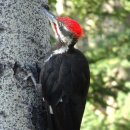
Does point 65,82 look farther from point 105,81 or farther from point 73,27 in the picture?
point 105,81

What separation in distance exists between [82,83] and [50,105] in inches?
11.0

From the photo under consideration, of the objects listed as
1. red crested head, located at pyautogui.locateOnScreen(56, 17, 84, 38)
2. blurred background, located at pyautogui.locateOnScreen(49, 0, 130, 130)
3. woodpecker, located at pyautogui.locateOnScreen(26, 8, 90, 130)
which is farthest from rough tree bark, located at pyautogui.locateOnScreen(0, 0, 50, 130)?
blurred background, located at pyautogui.locateOnScreen(49, 0, 130, 130)

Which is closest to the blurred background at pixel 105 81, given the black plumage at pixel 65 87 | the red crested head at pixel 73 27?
the red crested head at pixel 73 27

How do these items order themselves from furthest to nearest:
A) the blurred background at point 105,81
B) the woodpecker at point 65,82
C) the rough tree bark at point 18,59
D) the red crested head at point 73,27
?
the blurred background at point 105,81
the red crested head at point 73,27
the woodpecker at point 65,82
the rough tree bark at point 18,59

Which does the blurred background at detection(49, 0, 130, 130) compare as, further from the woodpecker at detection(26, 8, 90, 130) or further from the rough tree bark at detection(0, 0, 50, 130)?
the rough tree bark at detection(0, 0, 50, 130)

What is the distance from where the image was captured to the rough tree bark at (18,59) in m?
2.81

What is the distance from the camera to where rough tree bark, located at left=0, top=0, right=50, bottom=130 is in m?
2.81

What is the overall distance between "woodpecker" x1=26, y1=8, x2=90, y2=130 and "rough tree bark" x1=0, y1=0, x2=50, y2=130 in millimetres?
100

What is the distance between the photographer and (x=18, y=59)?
295cm

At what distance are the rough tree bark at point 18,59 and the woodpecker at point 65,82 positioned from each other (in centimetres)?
10

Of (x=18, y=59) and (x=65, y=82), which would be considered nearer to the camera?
(x=18, y=59)

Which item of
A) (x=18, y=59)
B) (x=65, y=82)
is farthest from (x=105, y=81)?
(x=18, y=59)

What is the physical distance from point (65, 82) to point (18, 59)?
354 millimetres

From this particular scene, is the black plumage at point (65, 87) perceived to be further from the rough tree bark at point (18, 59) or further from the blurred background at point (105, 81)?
the blurred background at point (105, 81)
